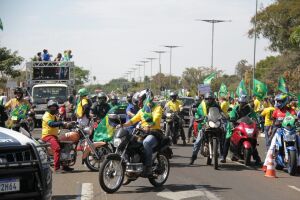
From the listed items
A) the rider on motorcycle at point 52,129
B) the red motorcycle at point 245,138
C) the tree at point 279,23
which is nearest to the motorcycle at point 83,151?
the rider on motorcycle at point 52,129

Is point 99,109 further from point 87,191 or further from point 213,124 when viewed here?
point 87,191

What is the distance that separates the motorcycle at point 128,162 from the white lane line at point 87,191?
Result: 0.30 m

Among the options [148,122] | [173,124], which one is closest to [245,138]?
[148,122]

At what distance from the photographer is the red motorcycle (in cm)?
1402

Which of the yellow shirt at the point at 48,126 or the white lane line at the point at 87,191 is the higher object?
the yellow shirt at the point at 48,126

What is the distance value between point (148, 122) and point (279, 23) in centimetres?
4031

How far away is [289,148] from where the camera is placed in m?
12.5

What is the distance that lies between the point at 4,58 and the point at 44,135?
106 ft

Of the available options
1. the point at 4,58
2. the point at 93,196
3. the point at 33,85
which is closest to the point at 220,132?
the point at 93,196

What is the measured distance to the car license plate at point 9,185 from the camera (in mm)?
6410

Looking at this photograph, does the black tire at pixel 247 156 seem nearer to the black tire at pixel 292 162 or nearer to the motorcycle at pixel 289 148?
the motorcycle at pixel 289 148

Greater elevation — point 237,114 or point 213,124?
point 237,114

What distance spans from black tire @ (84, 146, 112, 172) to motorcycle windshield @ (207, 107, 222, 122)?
101 inches

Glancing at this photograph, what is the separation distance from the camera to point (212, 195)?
394 inches
